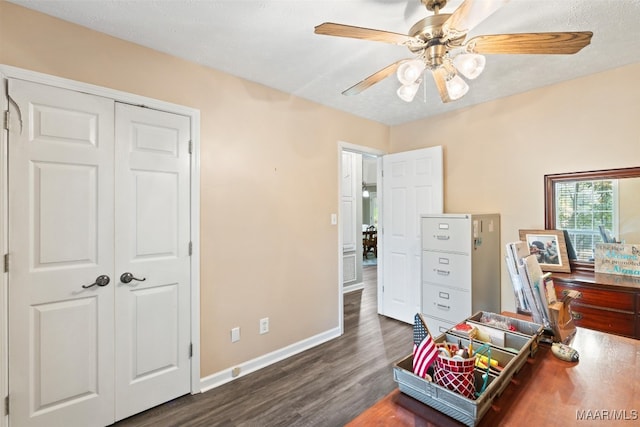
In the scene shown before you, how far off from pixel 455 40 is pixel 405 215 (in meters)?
2.43

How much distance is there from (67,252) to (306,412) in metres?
1.85

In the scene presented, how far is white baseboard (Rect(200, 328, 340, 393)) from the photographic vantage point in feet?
7.53

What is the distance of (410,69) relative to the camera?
1429mm

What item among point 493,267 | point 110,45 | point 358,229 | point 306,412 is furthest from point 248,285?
point 358,229

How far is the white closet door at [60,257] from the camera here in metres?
1.62

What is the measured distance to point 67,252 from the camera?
1.76 meters

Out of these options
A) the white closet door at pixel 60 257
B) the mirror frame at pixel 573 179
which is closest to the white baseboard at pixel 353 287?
the mirror frame at pixel 573 179

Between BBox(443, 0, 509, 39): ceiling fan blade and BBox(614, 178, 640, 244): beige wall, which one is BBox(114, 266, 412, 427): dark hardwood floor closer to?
BBox(614, 178, 640, 244): beige wall

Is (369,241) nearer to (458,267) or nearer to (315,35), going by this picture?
(458,267)

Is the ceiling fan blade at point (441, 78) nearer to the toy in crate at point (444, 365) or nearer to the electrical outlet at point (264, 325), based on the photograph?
the toy in crate at point (444, 365)

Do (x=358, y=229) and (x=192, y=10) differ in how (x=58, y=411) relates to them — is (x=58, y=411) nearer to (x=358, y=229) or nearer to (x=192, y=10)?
(x=192, y=10)

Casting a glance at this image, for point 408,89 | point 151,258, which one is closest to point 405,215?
point 408,89

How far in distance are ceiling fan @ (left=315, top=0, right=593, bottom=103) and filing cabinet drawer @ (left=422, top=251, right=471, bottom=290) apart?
179cm

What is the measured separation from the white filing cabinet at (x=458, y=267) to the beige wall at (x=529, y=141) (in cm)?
19
